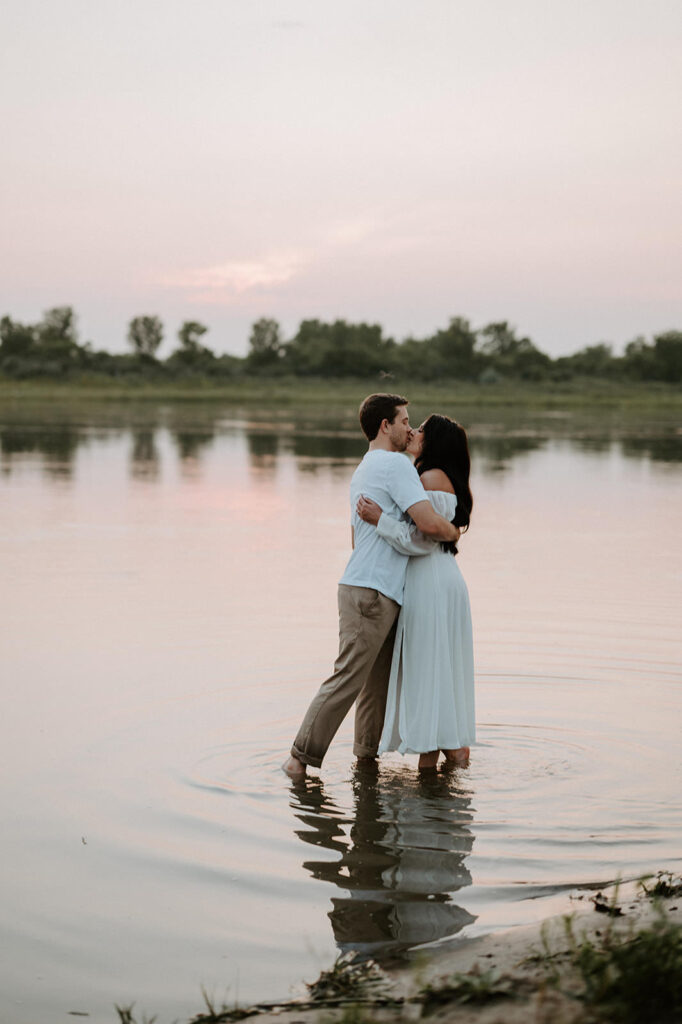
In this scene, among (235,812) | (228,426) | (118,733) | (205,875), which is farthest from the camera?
(228,426)

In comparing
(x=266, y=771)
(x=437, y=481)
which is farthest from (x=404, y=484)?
(x=266, y=771)

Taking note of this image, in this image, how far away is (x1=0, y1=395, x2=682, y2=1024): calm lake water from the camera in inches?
189

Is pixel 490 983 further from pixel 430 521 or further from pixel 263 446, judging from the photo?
pixel 263 446

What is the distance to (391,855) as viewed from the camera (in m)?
5.64

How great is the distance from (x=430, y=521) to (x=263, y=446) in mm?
28628

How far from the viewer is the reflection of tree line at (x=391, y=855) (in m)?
4.88

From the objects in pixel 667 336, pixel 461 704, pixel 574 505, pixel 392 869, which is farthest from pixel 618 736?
pixel 667 336

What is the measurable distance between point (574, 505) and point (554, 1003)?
1731 centimetres

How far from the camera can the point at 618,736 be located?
7602 millimetres

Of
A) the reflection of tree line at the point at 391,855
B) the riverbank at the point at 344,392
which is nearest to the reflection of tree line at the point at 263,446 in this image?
the reflection of tree line at the point at 391,855

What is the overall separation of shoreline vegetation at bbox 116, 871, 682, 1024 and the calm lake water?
0.28m

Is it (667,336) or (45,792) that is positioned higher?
(667,336)

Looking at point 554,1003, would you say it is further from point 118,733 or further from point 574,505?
point 574,505

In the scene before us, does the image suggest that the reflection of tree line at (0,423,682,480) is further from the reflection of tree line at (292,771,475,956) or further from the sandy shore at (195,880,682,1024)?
the sandy shore at (195,880,682,1024)
